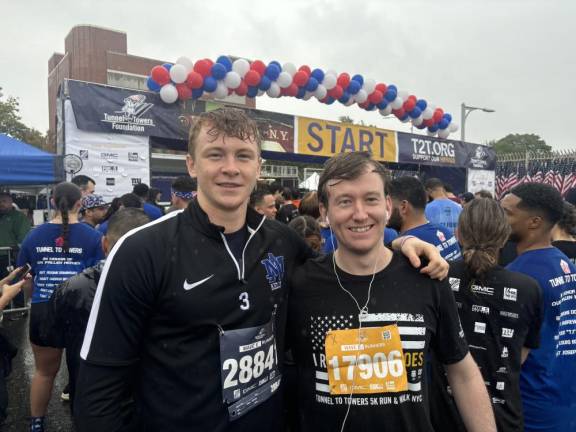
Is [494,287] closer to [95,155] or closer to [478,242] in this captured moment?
[478,242]

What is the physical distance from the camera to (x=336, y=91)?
1120 cm

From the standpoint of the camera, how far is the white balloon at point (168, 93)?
8031 mm

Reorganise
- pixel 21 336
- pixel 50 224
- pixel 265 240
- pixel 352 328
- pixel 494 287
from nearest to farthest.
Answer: pixel 352 328 → pixel 265 240 → pixel 494 287 → pixel 50 224 → pixel 21 336

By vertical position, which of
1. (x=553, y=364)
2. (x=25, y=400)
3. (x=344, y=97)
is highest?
(x=344, y=97)

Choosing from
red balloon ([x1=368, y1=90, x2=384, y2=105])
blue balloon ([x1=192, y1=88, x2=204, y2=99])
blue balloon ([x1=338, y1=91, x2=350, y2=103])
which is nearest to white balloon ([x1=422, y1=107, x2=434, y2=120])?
red balloon ([x1=368, y1=90, x2=384, y2=105])

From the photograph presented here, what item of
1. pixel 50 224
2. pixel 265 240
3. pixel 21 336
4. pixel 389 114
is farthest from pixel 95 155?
pixel 389 114

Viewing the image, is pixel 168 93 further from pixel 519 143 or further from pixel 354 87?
pixel 519 143

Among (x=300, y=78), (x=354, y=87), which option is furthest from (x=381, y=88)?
(x=300, y=78)

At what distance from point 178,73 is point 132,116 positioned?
4.17 feet

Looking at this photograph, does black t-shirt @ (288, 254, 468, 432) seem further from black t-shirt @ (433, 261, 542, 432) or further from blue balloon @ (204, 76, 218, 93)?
blue balloon @ (204, 76, 218, 93)

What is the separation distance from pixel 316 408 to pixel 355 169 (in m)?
0.96

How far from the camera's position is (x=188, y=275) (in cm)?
155

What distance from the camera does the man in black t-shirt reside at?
1569 millimetres

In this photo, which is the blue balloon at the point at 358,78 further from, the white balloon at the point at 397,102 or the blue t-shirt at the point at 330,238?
the blue t-shirt at the point at 330,238
